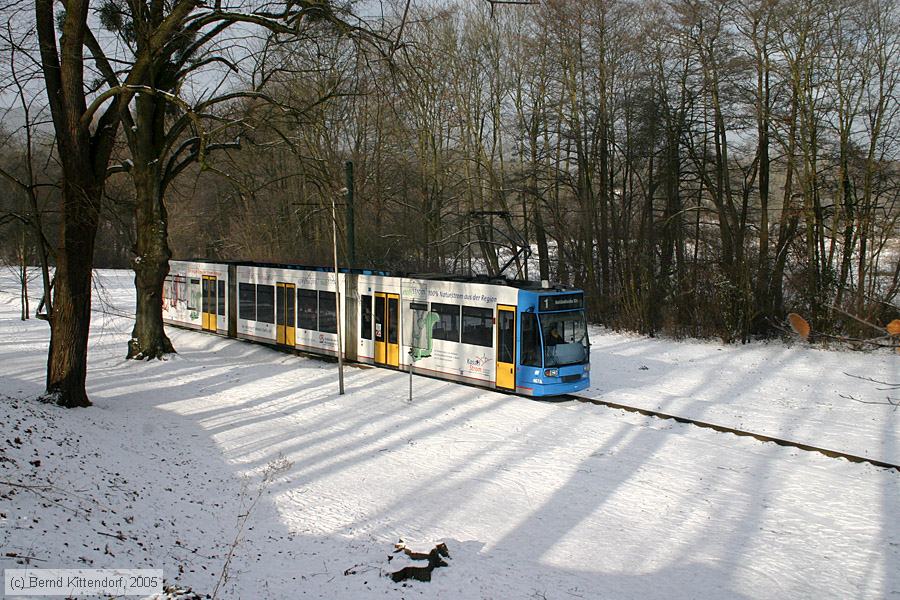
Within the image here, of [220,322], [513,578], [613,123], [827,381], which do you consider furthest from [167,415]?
[613,123]

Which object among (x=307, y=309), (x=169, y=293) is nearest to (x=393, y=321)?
(x=307, y=309)

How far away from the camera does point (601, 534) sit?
352 inches

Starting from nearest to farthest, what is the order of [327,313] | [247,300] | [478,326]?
1. [478,326]
2. [327,313]
3. [247,300]

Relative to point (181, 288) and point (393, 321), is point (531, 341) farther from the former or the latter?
point (181, 288)

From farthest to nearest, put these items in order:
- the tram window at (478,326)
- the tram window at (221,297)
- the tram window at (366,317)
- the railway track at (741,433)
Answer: the tram window at (221,297) < the tram window at (366,317) < the tram window at (478,326) < the railway track at (741,433)

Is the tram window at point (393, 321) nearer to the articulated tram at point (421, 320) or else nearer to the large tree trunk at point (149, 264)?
the articulated tram at point (421, 320)

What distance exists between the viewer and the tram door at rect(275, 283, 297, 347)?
21312mm

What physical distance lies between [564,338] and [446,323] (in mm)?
3006

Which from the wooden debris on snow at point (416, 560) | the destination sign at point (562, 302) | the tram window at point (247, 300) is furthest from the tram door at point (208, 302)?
the wooden debris on snow at point (416, 560)

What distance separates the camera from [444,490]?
10.4 metres

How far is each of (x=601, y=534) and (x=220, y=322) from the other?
1867 centimetres

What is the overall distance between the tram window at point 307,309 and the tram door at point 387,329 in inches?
105

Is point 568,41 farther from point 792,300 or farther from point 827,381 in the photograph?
point 827,381

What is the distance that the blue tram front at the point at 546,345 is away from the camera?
15.1m
